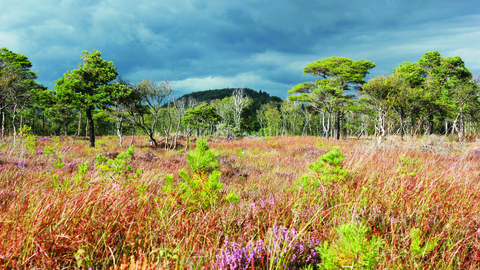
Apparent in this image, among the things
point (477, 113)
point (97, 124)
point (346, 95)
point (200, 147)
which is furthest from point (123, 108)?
point (477, 113)

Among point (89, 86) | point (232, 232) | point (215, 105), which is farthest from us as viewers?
point (215, 105)

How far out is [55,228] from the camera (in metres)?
1.40

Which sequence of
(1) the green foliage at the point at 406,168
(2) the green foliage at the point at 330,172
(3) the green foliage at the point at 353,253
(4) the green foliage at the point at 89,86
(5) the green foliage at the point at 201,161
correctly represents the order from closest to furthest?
1. (3) the green foliage at the point at 353,253
2. (5) the green foliage at the point at 201,161
3. (2) the green foliage at the point at 330,172
4. (1) the green foliage at the point at 406,168
5. (4) the green foliage at the point at 89,86

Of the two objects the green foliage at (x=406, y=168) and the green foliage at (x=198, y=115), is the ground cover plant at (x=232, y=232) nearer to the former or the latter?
the green foliage at (x=406, y=168)

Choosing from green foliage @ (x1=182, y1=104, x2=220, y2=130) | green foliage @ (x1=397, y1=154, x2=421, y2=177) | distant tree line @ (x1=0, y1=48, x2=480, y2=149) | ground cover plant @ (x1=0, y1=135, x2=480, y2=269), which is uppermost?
distant tree line @ (x1=0, y1=48, x2=480, y2=149)

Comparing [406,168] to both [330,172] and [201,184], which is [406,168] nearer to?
[330,172]

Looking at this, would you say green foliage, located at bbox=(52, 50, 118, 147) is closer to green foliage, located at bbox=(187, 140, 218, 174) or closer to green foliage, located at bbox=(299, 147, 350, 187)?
green foliage, located at bbox=(187, 140, 218, 174)

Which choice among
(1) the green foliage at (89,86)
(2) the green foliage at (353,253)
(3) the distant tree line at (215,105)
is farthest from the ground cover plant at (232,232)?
(1) the green foliage at (89,86)

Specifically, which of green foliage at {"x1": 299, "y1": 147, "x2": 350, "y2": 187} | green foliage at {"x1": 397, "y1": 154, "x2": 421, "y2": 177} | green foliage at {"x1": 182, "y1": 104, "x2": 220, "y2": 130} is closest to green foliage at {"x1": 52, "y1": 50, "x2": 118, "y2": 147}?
green foliage at {"x1": 182, "y1": 104, "x2": 220, "y2": 130}

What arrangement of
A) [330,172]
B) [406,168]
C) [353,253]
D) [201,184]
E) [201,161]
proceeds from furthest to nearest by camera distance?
1. [406,168]
2. [330,172]
3. [201,161]
4. [201,184]
5. [353,253]

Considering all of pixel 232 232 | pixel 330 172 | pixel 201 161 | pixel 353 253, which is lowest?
pixel 232 232

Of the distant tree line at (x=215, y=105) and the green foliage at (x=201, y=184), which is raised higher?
the distant tree line at (x=215, y=105)

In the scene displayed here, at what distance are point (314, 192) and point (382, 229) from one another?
792 mm

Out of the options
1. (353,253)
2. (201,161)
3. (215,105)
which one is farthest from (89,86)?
(353,253)
